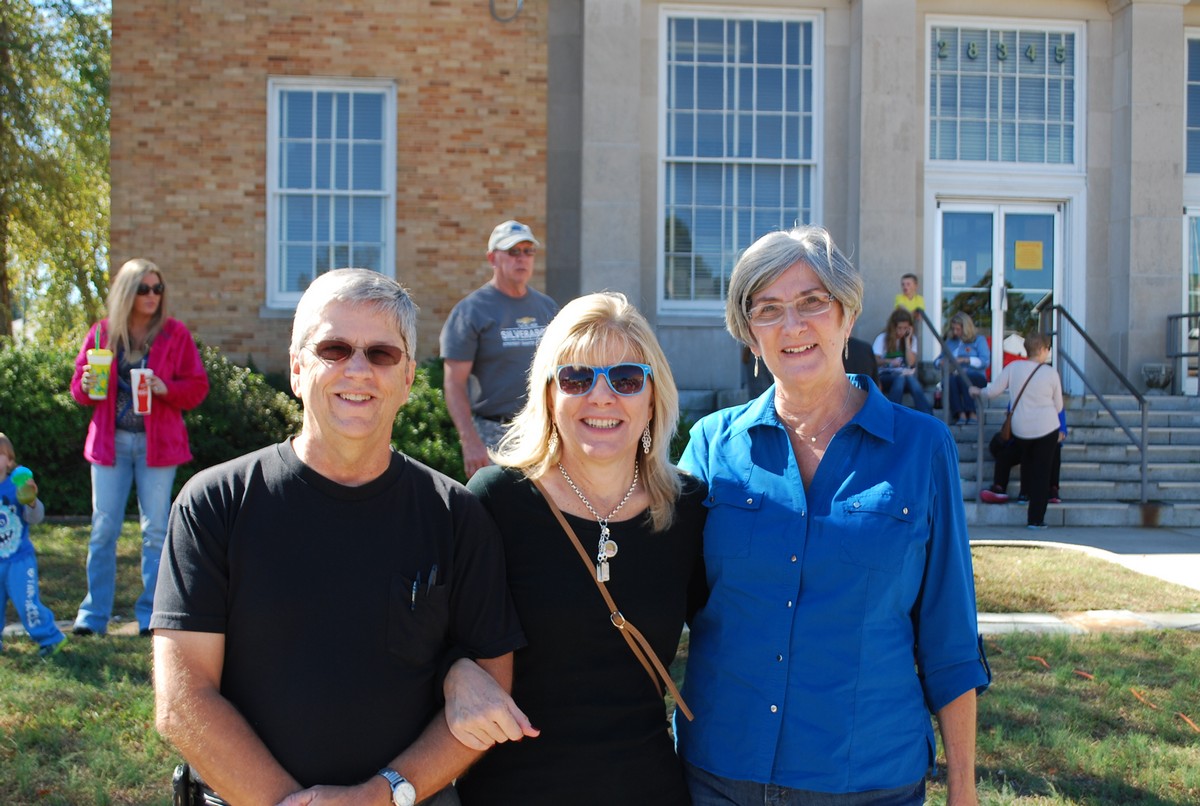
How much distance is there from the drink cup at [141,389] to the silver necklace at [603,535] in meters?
4.04

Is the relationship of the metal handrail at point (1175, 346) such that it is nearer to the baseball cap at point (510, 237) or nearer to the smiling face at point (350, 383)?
the baseball cap at point (510, 237)

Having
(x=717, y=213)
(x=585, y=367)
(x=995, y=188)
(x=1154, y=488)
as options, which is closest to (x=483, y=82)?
(x=717, y=213)

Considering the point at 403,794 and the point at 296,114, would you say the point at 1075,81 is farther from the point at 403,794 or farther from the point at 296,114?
the point at 403,794

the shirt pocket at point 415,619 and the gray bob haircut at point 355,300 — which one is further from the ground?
the gray bob haircut at point 355,300

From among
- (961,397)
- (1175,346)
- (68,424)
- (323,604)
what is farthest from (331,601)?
(1175,346)

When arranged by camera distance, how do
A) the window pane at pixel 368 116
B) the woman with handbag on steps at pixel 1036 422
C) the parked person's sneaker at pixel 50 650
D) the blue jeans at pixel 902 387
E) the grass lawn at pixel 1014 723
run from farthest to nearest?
the window pane at pixel 368 116 < the blue jeans at pixel 902 387 < the woman with handbag on steps at pixel 1036 422 < the parked person's sneaker at pixel 50 650 < the grass lawn at pixel 1014 723

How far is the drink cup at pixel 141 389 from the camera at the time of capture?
19.6ft

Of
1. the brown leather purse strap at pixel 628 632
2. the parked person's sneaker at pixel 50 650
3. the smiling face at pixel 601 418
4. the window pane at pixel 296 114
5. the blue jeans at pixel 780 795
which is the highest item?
the window pane at pixel 296 114

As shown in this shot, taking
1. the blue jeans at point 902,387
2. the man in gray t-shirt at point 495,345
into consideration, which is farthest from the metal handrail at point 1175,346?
the man in gray t-shirt at point 495,345

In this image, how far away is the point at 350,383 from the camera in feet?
8.16

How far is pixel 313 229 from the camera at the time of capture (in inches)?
518

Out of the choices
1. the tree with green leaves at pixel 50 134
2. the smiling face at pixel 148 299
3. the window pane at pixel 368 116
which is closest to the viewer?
the smiling face at pixel 148 299

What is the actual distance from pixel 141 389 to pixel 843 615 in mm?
4717

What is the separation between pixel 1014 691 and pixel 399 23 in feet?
34.7
